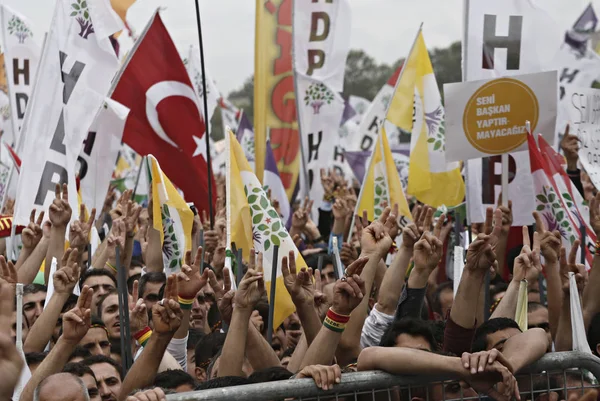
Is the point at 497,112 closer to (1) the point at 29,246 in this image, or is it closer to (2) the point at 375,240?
(2) the point at 375,240

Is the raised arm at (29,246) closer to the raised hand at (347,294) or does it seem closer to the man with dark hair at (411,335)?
the man with dark hair at (411,335)

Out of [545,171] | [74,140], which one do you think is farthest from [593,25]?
[74,140]

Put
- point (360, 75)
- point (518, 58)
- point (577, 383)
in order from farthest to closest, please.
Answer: point (360, 75)
point (518, 58)
point (577, 383)

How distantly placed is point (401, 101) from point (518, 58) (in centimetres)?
191

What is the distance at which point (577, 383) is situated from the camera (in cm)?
364

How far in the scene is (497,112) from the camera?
747 cm

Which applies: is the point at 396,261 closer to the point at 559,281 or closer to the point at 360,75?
the point at 559,281

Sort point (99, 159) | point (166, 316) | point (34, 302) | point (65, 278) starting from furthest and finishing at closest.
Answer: point (99, 159)
point (34, 302)
point (65, 278)
point (166, 316)

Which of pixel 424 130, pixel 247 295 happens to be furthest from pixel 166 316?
pixel 424 130

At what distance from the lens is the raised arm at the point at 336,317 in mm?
3934

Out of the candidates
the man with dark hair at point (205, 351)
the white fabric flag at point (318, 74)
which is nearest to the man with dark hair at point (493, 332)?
the man with dark hair at point (205, 351)

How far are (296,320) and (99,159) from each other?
8.28 ft

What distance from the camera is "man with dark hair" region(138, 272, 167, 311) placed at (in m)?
6.48

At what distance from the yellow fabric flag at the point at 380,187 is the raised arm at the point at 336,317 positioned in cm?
399
